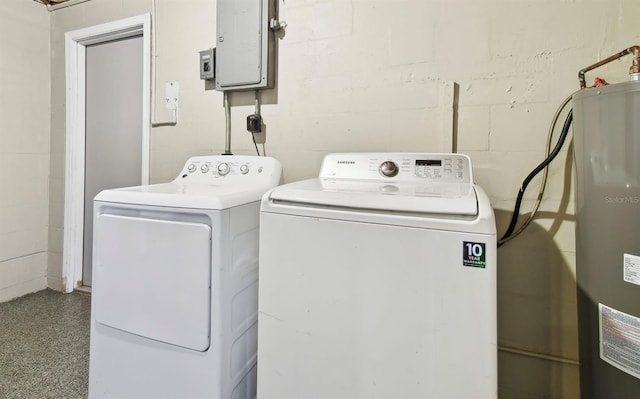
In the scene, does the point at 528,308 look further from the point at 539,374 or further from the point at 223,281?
the point at 223,281

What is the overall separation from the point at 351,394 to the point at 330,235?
1.55 feet

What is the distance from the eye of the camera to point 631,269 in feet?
2.95

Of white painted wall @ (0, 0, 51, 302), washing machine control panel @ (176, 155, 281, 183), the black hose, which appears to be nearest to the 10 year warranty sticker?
the black hose

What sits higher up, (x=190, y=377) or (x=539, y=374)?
(x=190, y=377)

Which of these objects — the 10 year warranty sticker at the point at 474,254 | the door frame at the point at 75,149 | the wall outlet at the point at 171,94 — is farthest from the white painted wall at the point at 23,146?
the 10 year warranty sticker at the point at 474,254

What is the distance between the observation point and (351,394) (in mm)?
930

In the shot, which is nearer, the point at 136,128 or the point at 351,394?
the point at 351,394

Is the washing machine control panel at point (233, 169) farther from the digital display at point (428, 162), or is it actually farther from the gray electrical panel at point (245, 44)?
the digital display at point (428, 162)

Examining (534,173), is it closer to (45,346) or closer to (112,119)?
(45,346)

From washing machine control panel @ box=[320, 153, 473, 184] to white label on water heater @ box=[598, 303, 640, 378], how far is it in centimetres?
59

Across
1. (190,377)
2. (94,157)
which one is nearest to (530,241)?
(190,377)

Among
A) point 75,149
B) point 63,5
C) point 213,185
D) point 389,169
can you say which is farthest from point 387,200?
point 63,5

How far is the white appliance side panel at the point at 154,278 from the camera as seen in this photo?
1093 millimetres

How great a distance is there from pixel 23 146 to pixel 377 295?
2.93 m
